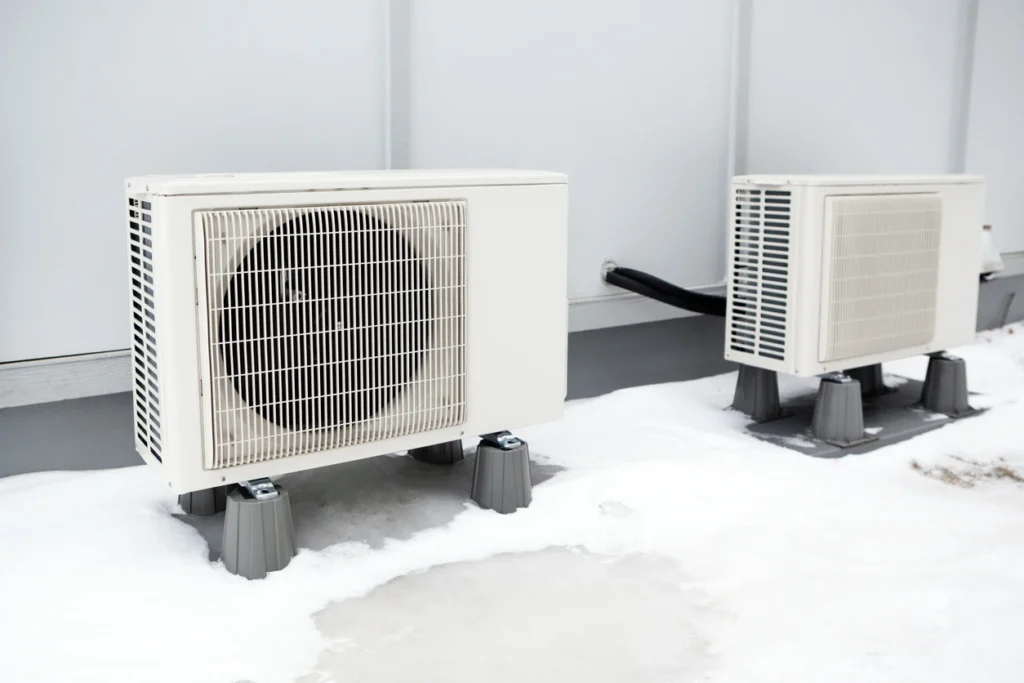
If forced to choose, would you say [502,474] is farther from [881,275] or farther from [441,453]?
[881,275]

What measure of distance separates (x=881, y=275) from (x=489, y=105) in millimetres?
1249

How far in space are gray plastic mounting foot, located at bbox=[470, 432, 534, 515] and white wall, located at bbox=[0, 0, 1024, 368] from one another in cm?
87

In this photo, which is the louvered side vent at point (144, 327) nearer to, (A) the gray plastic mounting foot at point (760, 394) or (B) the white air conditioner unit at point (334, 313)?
(B) the white air conditioner unit at point (334, 313)

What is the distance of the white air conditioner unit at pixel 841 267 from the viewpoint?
8.64ft

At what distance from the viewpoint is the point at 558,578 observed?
1.90m

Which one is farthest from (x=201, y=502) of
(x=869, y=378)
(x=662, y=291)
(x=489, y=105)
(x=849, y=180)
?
(x=869, y=378)

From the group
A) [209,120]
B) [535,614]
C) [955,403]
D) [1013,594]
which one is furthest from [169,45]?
[955,403]

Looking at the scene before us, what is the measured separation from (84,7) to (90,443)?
0.99 m

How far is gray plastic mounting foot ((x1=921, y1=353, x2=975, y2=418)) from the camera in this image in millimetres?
3090

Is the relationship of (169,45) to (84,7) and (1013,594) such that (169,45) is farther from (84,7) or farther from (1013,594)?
(1013,594)

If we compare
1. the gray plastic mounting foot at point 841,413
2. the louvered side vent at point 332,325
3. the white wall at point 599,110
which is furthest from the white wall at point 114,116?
the gray plastic mounting foot at point 841,413

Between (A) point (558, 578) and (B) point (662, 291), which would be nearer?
(A) point (558, 578)

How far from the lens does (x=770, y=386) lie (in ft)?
9.73

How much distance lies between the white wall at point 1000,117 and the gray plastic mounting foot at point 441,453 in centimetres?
298
